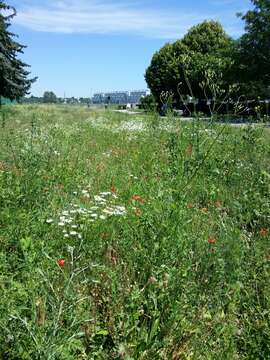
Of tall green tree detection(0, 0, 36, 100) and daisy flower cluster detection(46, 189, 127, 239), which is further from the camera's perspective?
tall green tree detection(0, 0, 36, 100)

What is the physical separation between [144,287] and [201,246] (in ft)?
3.21

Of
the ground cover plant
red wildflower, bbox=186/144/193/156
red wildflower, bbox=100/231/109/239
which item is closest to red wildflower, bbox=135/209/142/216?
the ground cover plant

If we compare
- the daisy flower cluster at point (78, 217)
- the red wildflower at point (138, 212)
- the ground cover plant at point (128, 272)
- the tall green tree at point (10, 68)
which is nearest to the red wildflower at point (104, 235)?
the ground cover plant at point (128, 272)

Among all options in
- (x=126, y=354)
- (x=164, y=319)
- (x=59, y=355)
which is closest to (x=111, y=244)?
(x=164, y=319)

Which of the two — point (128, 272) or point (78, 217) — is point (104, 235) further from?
point (128, 272)

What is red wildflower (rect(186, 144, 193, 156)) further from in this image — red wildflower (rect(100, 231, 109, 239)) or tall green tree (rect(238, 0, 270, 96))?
tall green tree (rect(238, 0, 270, 96))

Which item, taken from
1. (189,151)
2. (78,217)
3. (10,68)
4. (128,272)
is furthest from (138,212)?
(10,68)

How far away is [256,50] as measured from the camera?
34750 mm

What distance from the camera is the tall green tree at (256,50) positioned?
33.8 meters

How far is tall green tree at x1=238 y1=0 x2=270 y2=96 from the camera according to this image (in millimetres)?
33844

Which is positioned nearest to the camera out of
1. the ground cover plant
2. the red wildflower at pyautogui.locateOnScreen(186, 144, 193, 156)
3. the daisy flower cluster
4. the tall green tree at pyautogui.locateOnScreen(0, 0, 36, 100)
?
the ground cover plant

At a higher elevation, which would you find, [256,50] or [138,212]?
[256,50]

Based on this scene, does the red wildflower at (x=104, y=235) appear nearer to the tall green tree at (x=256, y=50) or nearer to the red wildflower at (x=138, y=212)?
the red wildflower at (x=138, y=212)

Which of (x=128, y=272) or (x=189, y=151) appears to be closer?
(x=128, y=272)
